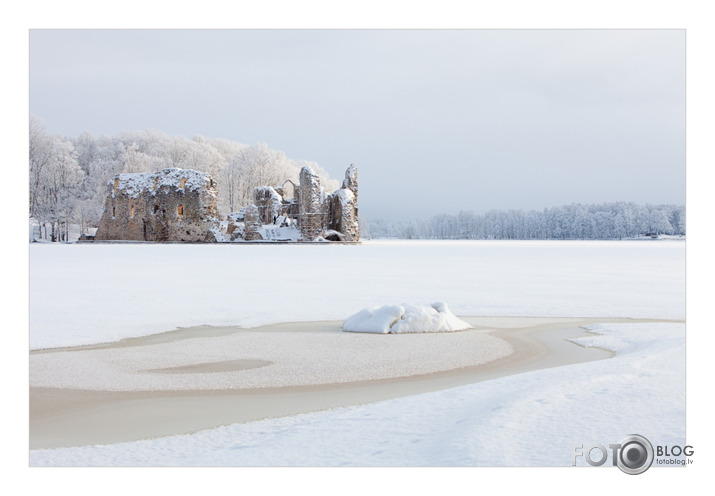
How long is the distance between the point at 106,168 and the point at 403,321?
176ft

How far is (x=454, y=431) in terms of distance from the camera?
3840mm

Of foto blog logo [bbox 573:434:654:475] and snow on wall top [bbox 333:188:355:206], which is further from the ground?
snow on wall top [bbox 333:188:355:206]

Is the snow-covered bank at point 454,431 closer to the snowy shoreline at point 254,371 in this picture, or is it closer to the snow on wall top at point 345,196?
the snowy shoreline at point 254,371

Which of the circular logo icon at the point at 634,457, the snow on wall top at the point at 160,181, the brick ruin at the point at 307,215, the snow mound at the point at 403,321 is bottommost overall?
the circular logo icon at the point at 634,457

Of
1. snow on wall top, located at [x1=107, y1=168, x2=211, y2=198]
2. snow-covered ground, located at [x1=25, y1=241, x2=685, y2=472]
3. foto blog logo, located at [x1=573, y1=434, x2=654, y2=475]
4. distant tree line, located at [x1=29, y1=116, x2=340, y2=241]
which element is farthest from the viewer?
distant tree line, located at [x1=29, y1=116, x2=340, y2=241]

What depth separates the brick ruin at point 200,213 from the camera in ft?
125

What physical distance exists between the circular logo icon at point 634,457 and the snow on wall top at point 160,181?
119ft

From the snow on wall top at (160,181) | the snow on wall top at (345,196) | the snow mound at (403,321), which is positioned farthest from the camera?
the snow on wall top at (345,196)

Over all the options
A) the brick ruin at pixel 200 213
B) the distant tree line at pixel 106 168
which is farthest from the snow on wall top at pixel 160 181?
the distant tree line at pixel 106 168

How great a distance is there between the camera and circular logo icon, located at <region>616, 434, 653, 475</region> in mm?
3420

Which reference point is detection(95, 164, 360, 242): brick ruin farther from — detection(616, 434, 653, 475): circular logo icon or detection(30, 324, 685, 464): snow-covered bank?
detection(616, 434, 653, 475): circular logo icon

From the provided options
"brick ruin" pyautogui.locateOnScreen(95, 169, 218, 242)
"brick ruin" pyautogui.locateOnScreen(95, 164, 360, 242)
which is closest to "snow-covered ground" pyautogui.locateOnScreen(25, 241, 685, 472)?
"brick ruin" pyautogui.locateOnScreen(95, 164, 360, 242)

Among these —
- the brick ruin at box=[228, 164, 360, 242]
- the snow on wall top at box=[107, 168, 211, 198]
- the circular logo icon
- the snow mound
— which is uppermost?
the snow on wall top at box=[107, 168, 211, 198]

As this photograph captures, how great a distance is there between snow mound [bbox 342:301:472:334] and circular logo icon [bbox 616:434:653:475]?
4.40m
